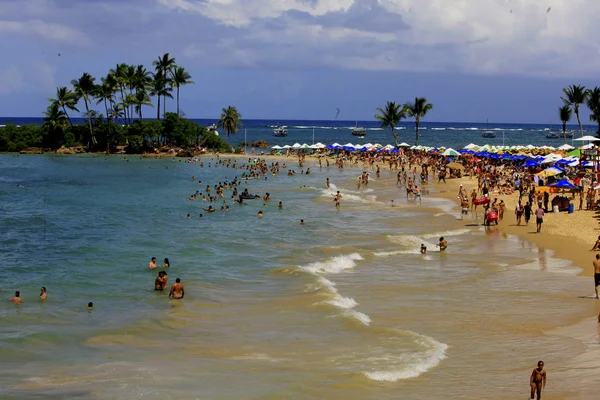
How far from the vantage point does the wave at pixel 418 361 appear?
1241cm

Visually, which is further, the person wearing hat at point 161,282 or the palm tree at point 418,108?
the palm tree at point 418,108

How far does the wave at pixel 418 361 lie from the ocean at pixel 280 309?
5 centimetres

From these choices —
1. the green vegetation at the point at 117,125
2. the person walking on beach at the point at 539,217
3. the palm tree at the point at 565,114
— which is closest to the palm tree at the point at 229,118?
the green vegetation at the point at 117,125

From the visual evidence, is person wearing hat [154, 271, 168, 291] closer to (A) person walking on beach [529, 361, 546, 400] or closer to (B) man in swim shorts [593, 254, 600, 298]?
(A) person walking on beach [529, 361, 546, 400]

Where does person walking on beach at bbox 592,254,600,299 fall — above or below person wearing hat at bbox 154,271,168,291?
above

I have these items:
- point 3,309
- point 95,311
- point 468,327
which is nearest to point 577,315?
point 468,327

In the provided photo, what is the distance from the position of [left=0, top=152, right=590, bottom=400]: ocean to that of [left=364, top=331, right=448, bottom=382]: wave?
0.05 metres

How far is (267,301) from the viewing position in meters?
18.2

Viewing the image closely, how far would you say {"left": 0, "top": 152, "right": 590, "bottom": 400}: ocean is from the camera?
12.3 m

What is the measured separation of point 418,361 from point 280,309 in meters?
5.04

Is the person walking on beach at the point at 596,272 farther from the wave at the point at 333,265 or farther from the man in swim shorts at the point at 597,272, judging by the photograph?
the wave at the point at 333,265

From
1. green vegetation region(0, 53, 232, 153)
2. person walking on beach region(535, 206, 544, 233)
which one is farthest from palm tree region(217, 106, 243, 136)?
person walking on beach region(535, 206, 544, 233)

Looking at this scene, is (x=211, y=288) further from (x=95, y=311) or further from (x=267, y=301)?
(x=95, y=311)

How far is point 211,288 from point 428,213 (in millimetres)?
18212
